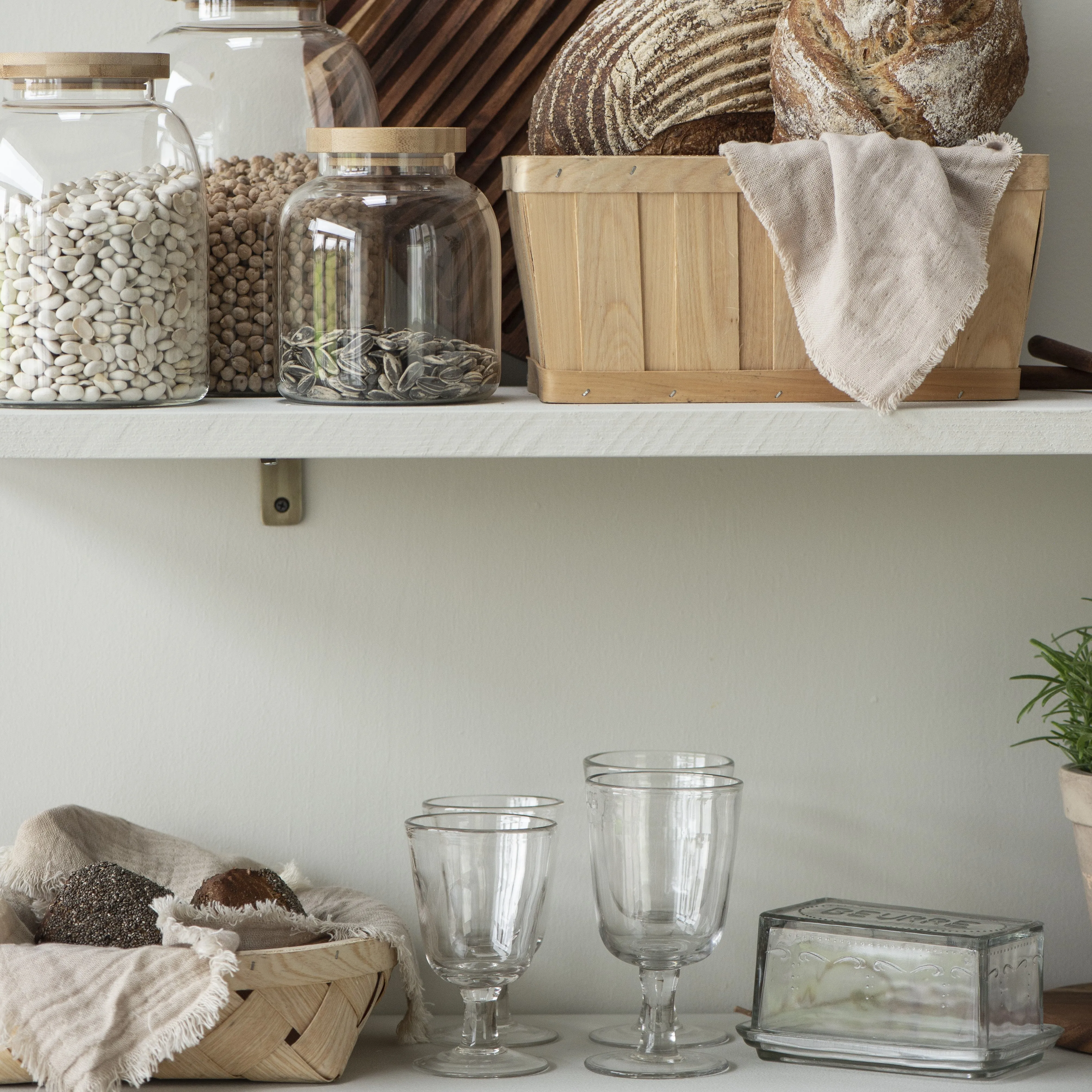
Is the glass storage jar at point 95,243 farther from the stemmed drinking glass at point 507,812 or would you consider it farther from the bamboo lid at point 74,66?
the stemmed drinking glass at point 507,812

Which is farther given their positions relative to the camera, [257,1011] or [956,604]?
[956,604]

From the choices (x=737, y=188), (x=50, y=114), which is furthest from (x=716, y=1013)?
(x=50, y=114)

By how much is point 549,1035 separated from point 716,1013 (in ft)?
0.47

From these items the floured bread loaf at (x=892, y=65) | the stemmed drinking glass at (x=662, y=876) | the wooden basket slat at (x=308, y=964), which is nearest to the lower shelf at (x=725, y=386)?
the floured bread loaf at (x=892, y=65)

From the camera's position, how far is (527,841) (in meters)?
0.87

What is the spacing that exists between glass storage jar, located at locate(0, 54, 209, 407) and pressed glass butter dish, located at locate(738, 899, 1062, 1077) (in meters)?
0.52

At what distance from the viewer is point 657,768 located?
0.99 meters

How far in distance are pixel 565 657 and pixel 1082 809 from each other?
0.37 m

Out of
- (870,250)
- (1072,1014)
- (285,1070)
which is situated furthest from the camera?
(1072,1014)

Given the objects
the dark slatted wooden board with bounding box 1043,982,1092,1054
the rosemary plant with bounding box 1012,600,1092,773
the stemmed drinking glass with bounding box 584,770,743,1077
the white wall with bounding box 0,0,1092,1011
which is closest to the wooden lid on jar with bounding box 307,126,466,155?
the white wall with bounding box 0,0,1092,1011

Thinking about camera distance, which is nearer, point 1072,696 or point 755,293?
point 755,293

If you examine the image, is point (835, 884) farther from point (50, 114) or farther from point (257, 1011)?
point (50, 114)

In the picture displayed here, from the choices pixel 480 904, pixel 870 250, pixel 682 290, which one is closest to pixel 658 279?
pixel 682 290

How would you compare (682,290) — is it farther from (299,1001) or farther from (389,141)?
(299,1001)
